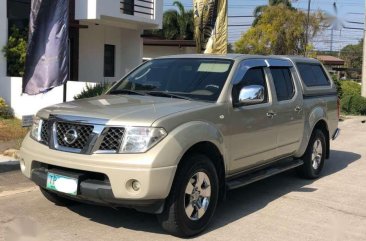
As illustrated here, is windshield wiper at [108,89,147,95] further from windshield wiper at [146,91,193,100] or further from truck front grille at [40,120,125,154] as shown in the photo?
truck front grille at [40,120,125,154]

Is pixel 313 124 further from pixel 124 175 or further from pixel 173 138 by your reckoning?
pixel 124 175

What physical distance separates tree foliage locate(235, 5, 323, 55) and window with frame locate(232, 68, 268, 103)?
1349 inches

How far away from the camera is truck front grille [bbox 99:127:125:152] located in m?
4.68

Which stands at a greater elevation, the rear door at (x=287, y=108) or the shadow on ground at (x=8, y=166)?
the rear door at (x=287, y=108)

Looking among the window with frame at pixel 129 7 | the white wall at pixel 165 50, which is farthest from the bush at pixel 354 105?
the white wall at pixel 165 50

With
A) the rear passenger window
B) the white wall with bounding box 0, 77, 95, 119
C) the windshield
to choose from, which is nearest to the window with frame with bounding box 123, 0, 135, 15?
the white wall with bounding box 0, 77, 95, 119

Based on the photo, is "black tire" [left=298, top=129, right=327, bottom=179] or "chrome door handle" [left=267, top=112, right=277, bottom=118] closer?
"chrome door handle" [left=267, top=112, right=277, bottom=118]

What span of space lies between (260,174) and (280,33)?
1421 inches

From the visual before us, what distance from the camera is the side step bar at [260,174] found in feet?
19.0

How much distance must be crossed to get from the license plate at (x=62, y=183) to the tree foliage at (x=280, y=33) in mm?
36514

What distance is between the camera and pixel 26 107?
13836mm

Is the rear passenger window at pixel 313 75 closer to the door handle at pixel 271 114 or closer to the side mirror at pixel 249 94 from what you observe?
the door handle at pixel 271 114

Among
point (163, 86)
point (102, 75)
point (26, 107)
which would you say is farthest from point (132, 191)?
point (102, 75)

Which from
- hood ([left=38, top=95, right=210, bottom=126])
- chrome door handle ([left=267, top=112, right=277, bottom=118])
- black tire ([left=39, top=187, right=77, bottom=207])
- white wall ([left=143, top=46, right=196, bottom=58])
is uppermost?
white wall ([left=143, top=46, right=196, bottom=58])
